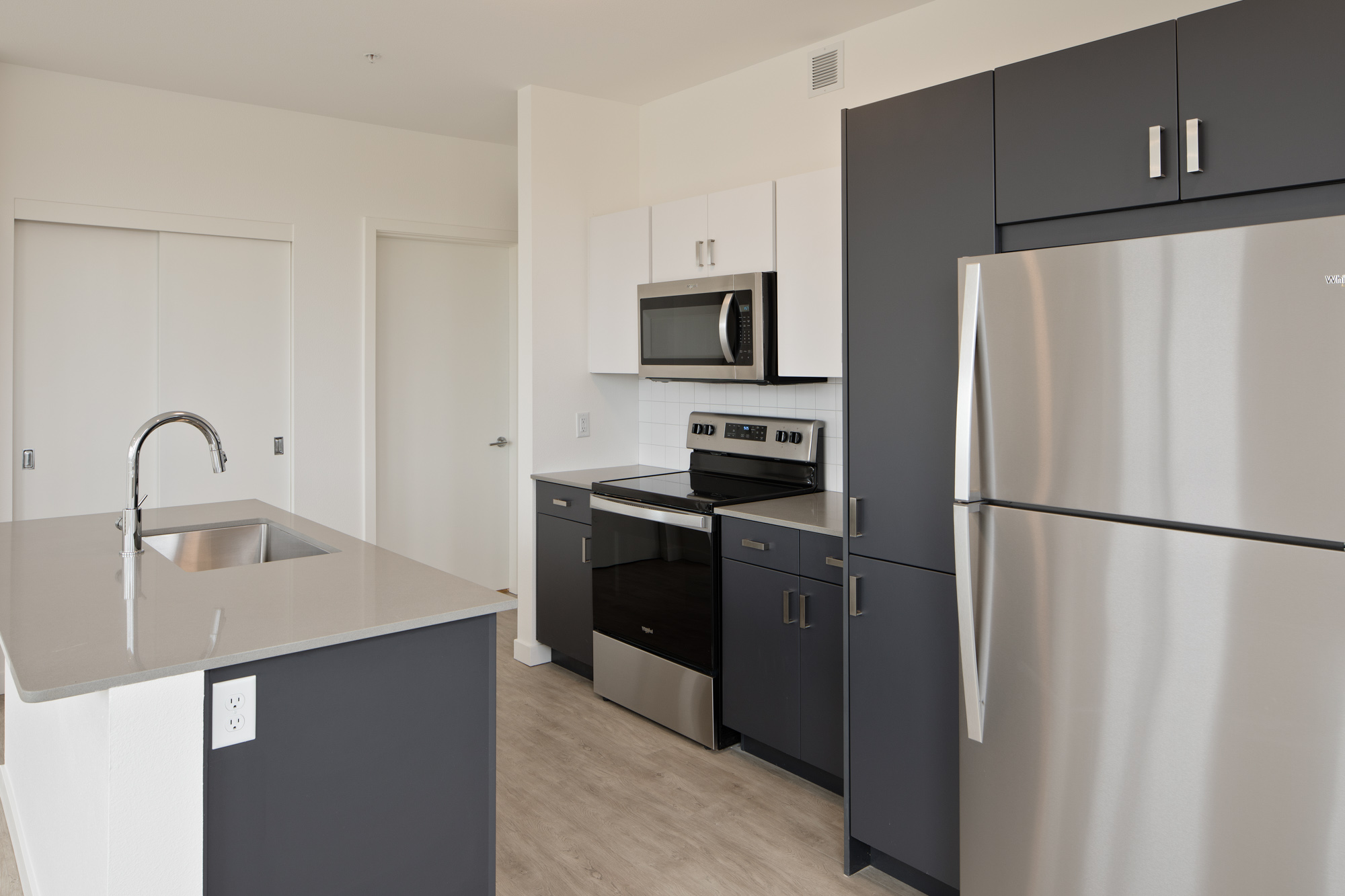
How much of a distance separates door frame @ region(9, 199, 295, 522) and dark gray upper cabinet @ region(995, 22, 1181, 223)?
11.6 ft

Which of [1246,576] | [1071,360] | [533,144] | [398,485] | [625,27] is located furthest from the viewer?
[398,485]

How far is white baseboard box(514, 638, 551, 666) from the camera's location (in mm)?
4012

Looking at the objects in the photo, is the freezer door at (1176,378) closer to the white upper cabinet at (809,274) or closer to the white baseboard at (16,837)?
the white upper cabinet at (809,274)

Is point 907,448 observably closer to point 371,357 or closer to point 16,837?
point 16,837

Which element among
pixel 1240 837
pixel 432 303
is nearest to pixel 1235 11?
pixel 1240 837

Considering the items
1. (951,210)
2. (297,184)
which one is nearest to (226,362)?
(297,184)

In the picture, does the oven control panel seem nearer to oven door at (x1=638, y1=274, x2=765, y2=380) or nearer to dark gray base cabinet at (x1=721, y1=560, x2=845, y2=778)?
oven door at (x1=638, y1=274, x2=765, y2=380)

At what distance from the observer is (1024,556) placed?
5.76ft

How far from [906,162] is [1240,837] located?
61.5 inches

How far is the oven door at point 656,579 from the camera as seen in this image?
305 centimetres

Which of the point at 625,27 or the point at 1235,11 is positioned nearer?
the point at 1235,11

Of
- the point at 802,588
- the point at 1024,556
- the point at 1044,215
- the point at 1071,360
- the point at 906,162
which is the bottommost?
the point at 802,588

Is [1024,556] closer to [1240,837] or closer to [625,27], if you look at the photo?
[1240,837]

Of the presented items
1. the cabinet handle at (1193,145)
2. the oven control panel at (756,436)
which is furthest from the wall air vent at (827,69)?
the cabinet handle at (1193,145)
